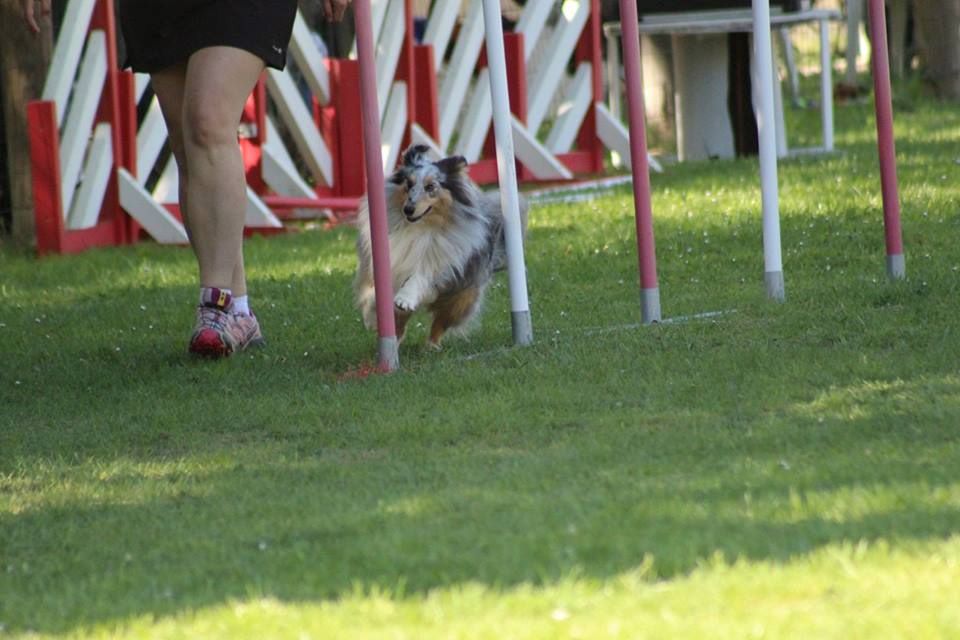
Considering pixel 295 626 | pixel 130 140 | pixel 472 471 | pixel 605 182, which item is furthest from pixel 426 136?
pixel 295 626

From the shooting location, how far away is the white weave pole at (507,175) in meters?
6.16

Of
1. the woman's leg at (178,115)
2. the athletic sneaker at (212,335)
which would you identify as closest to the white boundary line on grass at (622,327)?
the athletic sneaker at (212,335)

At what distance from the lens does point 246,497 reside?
4.44 meters

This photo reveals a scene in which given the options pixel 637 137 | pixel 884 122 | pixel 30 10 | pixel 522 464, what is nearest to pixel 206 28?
pixel 30 10

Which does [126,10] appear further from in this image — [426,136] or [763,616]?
[426,136]

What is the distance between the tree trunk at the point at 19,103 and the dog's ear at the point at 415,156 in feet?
14.8

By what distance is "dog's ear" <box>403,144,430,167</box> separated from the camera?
21.9 feet

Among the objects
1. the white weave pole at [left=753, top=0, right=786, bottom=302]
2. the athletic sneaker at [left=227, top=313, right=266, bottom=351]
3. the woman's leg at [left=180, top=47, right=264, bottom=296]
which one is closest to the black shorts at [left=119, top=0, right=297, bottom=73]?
the woman's leg at [left=180, top=47, right=264, bottom=296]

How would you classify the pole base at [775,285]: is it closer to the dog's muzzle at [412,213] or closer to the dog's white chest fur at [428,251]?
the dog's white chest fur at [428,251]

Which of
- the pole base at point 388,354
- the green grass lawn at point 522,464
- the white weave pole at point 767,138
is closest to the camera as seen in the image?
the green grass lawn at point 522,464

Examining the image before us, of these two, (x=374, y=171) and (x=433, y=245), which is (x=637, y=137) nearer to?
(x=433, y=245)

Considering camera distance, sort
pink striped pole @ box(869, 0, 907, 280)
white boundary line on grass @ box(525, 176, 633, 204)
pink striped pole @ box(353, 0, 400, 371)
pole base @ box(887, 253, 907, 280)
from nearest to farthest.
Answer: pink striped pole @ box(353, 0, 400, 371)
pink striped pole @ box(869, 0, 907, 280)
pole base @ box(887, 253, 907, 280)
white boundary line on grass @ box(525, 176, 633, 204)

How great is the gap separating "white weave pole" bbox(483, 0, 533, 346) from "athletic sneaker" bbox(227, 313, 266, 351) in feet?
3.46

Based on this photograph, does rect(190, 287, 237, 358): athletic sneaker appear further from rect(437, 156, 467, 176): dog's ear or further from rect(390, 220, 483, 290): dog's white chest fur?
rect(437, 156, 467, 176): dog's ear
